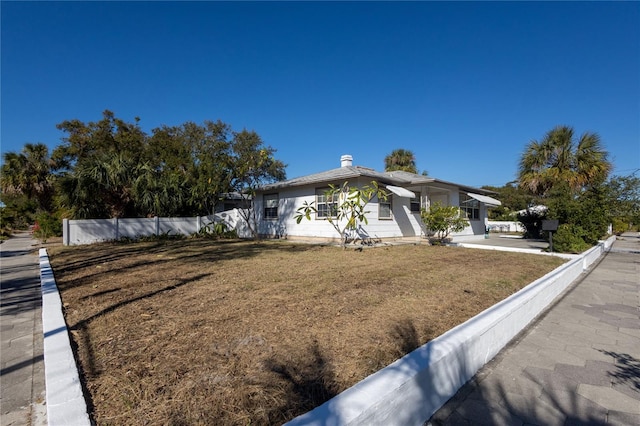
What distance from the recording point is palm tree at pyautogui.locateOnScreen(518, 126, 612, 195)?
16.7 m

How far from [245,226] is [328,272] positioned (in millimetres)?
12722

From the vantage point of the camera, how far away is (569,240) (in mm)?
10141

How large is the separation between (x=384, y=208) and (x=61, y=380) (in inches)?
499

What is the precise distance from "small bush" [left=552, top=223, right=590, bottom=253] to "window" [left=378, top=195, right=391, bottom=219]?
612cm

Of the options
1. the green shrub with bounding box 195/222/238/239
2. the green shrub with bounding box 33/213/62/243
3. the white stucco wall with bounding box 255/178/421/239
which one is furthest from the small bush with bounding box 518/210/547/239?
the green shrub with bounding box 33/213/62/243

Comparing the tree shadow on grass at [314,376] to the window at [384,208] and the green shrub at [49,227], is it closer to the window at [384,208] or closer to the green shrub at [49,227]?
→ the window at [384,208]

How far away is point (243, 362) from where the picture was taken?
2.63 m

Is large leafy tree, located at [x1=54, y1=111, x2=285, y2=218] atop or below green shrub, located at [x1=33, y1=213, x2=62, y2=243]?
atop

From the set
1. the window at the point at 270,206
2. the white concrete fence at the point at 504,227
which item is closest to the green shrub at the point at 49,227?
the window at the point at 270,206

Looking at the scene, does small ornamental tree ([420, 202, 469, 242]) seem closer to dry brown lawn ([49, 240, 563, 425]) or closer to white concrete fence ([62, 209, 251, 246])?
dry brown lawn ([49, 240, 563, 425])

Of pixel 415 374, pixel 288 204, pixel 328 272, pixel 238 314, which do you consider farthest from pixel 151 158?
pixel 415 374

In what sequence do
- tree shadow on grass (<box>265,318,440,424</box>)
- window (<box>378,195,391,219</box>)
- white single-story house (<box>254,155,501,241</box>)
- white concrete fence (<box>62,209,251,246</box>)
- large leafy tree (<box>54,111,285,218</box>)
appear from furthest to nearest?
large leafy tree (<box>54,111,285,218</box>), white concrete fence (<box>62,209,251,246</box>), window (<box>378,195,391,219</box>), white single-story house (<box>254,155,501,241</box>), tree shadow on grass (<box>265,318,440,424</box>)

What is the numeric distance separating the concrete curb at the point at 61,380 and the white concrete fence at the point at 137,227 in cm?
1256

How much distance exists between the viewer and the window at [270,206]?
1694 centimetres
